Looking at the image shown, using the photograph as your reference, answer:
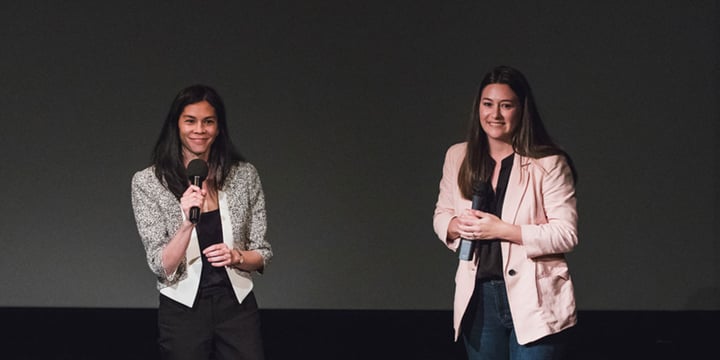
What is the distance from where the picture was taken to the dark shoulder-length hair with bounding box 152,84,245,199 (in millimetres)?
2580

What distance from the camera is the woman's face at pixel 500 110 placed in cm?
254

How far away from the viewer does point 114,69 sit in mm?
5305

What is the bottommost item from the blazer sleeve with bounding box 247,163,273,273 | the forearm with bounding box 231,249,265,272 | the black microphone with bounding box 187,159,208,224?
the forearm with bounding box 231,249,265,272

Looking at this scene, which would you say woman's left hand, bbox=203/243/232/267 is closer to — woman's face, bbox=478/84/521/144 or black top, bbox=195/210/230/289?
black top, bbox=195/210/230/289

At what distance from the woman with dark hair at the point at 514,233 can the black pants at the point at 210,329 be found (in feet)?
2.07

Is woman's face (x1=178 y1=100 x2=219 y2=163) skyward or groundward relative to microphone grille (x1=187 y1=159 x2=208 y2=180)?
skyward

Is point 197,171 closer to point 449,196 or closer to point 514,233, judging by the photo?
point 449,196

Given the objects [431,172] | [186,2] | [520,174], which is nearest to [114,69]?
[186,2]

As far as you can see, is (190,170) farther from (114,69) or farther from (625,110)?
(625,110)

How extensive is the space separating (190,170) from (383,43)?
118 inches

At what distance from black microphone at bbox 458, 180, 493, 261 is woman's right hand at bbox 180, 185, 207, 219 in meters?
0.75

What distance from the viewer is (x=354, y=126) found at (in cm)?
536

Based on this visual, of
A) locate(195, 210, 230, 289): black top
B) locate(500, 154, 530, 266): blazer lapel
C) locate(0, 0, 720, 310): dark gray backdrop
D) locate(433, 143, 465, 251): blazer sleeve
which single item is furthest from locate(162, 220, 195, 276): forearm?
locate(0, 0, 720, 310): dark gray backdrop

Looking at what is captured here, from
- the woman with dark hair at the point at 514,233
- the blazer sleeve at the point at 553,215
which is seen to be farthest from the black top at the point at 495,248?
the blazer sleeve at the point at 553,215
